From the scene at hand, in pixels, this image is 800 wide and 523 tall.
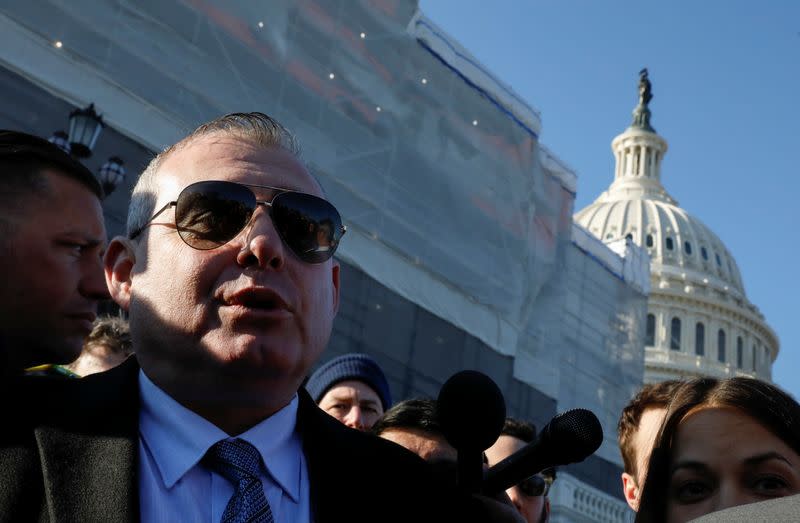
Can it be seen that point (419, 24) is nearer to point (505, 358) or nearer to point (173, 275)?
point (505, 358)

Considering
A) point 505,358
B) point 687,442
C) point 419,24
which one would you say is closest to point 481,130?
point 419,24

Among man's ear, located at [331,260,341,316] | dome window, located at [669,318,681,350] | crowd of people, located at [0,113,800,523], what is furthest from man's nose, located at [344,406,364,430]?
dome window, located at [669,318,681,350]

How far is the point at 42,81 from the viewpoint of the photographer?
12.9 meters

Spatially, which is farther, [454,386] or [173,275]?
[173,275]

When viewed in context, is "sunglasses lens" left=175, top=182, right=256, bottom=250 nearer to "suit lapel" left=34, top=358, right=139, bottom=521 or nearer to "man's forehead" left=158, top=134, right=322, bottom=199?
"man's forehead" left=158, top=134, right=322, bottom=199

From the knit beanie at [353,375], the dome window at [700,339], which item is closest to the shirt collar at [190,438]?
the knit beanie at [353,375]

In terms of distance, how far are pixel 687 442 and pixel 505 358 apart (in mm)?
→ 17037

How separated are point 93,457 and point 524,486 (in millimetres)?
2538

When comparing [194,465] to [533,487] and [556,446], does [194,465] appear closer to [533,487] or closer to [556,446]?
[556,446]

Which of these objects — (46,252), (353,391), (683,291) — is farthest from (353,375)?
(683,291)

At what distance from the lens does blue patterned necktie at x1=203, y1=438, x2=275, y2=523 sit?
164cm

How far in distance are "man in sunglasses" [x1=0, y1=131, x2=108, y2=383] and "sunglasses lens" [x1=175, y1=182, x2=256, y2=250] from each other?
417mm

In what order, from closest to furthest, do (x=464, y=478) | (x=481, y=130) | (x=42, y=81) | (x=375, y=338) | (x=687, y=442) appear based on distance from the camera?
1. (x=464, y=478)
2. (x=687, y=442)
3. (x=42, y=81)
4. (x=375, y=338)
5. (x=481, y=130)

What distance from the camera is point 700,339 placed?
72375 mm
